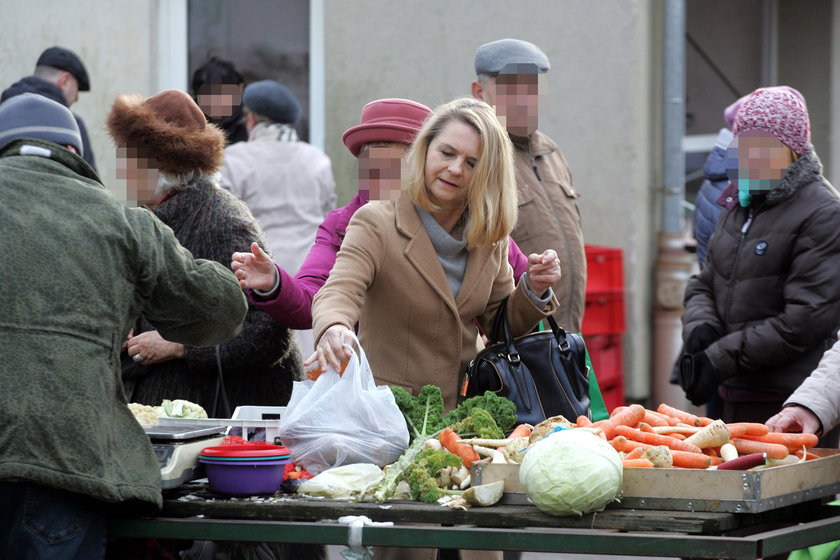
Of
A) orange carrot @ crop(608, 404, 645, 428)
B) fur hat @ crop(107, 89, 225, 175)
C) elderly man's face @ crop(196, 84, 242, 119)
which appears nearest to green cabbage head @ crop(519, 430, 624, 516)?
orange carrot @ crop(608, 404, 645, 428)

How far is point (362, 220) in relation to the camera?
145 inches

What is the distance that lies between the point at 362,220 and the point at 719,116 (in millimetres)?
6184

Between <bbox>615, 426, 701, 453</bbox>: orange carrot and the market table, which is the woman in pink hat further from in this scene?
<bbox>615, 426, 701, 453</bbox>: orange carrot

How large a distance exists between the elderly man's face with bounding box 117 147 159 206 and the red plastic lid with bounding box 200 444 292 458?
1.24m

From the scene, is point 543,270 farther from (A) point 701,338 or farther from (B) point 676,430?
(A) point 701,338

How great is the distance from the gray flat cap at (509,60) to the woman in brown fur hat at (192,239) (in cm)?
122

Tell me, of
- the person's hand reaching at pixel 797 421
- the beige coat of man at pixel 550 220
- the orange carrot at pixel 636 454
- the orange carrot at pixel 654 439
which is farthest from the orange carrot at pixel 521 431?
the beige coat of man at pixel 550 220

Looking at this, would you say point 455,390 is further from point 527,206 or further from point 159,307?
point 527,206

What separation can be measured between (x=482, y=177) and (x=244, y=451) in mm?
1151

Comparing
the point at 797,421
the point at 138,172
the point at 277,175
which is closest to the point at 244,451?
the point at 138,172

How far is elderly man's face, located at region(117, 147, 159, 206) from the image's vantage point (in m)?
4.09

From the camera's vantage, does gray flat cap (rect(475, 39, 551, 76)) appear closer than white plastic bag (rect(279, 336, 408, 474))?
No

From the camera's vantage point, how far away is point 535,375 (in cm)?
362

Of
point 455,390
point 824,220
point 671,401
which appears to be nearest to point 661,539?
point 455,390
